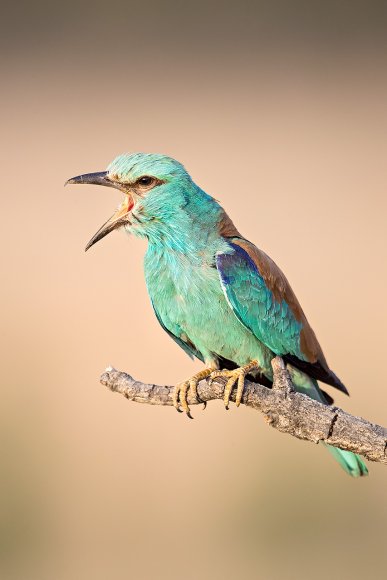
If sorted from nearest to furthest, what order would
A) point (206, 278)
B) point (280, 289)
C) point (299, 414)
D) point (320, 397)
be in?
point (299, 414) → point (206, 278) → point (280, 289) → point (320, 397)

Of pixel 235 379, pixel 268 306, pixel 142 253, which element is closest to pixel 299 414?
pixel 235 379

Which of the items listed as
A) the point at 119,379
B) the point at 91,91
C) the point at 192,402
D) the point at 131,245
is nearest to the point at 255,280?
the point at 192,402

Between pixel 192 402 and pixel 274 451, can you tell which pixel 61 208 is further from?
pixel 192 402

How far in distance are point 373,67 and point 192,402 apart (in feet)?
12.7

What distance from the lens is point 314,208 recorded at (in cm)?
583

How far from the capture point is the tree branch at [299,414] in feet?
8.87

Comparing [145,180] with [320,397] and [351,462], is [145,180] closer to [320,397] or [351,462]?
[320,397]

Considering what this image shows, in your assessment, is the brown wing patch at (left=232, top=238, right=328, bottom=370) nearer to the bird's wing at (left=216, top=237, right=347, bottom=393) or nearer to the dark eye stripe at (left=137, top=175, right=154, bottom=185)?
the bird's wing at (left=216, top=237, right=347, bottom=393)

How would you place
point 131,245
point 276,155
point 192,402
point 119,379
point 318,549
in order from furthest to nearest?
point 276,155 < point 131,245 < point 318,549 < point 192,402 < point 119,379

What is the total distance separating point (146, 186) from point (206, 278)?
13.0 inches

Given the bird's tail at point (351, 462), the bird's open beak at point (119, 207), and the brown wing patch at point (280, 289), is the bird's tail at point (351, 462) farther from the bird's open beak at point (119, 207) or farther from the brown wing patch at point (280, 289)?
the bird's open beak at point (119, 207)

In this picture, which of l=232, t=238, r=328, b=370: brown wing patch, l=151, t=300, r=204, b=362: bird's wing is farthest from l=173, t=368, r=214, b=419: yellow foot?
l=232, t=238, r=328, b=370: brown wing patch

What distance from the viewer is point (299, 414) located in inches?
108

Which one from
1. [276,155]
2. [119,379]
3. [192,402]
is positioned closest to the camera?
[119,379]
